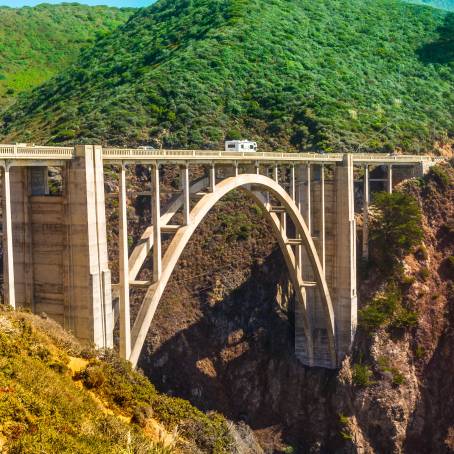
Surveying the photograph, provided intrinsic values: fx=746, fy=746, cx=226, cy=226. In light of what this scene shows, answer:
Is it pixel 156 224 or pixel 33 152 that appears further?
pixel 156 224

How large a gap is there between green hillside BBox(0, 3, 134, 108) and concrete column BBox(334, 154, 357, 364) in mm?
46341

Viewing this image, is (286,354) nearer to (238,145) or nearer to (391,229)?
(391,229)

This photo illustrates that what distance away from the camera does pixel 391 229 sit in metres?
44.8

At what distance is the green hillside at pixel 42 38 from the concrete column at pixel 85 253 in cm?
5743

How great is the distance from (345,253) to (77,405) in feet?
90.7

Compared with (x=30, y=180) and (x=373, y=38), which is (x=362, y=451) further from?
(x=373, y=38)

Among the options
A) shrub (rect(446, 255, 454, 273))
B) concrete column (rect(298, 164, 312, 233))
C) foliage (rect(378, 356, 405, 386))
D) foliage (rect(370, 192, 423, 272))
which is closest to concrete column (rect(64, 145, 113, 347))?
concrete column (rect(298, 164, 312, 233))

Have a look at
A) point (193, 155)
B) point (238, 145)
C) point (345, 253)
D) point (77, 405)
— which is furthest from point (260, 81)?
point (77, 405)

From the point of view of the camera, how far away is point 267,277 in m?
46.1

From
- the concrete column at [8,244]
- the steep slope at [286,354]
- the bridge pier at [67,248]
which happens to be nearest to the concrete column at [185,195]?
the bridge pier at [67,248]

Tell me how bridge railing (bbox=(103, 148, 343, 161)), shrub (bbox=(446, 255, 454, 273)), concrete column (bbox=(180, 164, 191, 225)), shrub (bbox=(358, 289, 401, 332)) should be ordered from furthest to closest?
shrub (bbox=(446, 255, 454, 273)), shrub (bbox=(358, 289, 401, 332)), concrete column (bbox=(180, 164, 191, 225)), bridge railing (bbox=(103, 148, 343, 161))

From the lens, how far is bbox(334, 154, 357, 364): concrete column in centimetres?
4050

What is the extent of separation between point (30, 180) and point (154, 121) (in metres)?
33.2

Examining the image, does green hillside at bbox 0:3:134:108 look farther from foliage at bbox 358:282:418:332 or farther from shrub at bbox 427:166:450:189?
foliage at bbox 358:282:418:332
